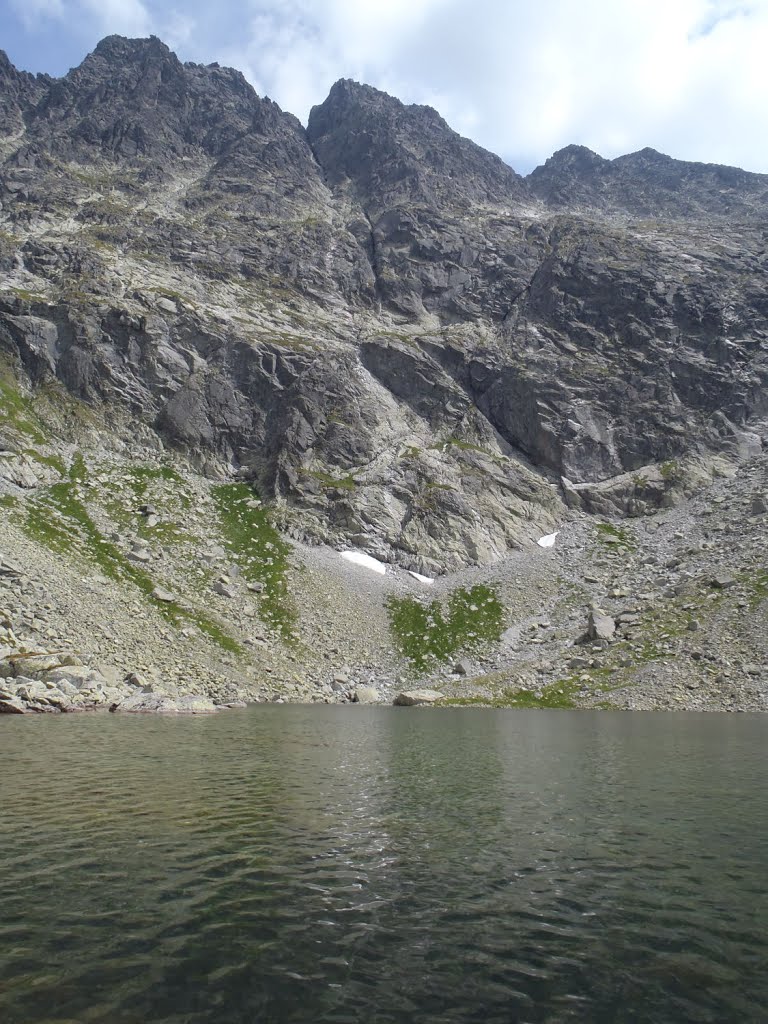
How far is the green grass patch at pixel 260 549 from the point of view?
9411 centimetres

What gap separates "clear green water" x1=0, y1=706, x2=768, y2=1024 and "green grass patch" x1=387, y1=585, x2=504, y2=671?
211ft

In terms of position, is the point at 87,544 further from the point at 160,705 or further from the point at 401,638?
the point at 401,638

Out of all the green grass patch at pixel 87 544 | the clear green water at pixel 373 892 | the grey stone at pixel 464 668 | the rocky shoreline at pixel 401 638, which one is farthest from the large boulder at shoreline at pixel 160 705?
the grey stone at pixel 464 668

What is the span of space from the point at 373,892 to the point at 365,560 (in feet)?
331

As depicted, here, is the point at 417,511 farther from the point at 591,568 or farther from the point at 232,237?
the point at 232,237

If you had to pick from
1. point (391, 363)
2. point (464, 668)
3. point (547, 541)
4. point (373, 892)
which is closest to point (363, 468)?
point (391, 363)

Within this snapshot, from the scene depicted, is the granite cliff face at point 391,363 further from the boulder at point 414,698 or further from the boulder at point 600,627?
the boulder at point 414,698

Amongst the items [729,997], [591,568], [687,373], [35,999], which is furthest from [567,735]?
[687,373]

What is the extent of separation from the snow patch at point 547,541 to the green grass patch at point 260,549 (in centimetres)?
5275

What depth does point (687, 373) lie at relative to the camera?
164 meters

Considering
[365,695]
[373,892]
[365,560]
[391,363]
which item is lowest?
[365,695]

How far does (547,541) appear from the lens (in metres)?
130

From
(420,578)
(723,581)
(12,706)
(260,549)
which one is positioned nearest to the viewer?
(12,706)

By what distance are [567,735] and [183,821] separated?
117 feet
